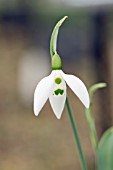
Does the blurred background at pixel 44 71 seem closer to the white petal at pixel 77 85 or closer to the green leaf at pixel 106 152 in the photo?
the green leaf at pixel 106 152

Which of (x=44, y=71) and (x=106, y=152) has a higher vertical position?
(x=44, y=71)

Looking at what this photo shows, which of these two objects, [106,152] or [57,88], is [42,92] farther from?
[106,152]

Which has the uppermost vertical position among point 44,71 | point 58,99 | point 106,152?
point 44,71

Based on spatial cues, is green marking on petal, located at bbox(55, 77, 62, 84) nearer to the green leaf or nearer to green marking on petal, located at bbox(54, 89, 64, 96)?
green marking on petal, located at bbox(54, 89, 64, 96)

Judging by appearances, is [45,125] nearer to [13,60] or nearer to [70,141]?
[70,141]

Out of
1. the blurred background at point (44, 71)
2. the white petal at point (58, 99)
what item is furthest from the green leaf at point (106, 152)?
the blurred background at point (44, 71)

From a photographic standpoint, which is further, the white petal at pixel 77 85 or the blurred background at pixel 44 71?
the blurred background at pixel 44 71

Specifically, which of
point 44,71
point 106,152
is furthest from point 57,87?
point 44,71
